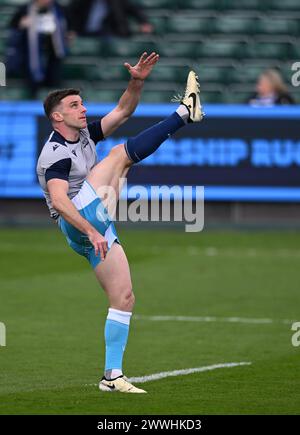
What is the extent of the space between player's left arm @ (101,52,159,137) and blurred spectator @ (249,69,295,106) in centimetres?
1097

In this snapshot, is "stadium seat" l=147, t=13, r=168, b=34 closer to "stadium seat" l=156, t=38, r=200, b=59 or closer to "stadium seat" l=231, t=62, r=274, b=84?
"stadium seat" l=156, t=38, r=200, b=59

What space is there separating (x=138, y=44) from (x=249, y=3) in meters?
2.79

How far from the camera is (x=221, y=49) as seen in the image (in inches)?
989

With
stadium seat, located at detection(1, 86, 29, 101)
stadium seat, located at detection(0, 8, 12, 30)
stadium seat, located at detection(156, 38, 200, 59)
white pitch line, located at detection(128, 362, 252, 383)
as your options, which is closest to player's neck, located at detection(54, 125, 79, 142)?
white pitch line, located at detection(128, 362, 252, 383)

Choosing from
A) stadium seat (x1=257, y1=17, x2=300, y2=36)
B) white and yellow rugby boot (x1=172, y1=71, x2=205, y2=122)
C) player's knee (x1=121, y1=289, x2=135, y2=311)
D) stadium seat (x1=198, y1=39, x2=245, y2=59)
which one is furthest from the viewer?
stadium seat (x1=257, y1=17, x2=300, y2=36)

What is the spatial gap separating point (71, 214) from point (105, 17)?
1653cm

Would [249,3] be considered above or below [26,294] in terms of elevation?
above

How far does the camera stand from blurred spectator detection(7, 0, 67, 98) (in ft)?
74.4

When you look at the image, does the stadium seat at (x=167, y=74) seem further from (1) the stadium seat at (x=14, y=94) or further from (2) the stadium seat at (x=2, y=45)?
(2) the stadium seat at (x=2, y=45)

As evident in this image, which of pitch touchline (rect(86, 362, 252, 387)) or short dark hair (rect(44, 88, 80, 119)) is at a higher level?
short dark hair (rect(44, 88, 80, 119))
